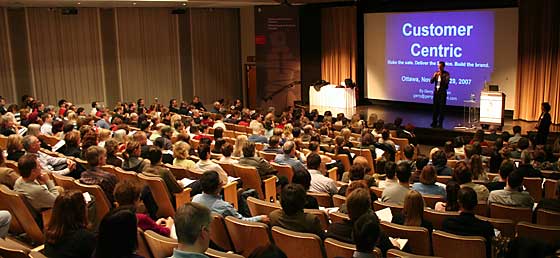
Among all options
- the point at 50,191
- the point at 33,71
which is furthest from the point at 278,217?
the point at 33,71

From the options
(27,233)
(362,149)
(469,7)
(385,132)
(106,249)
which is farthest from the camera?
(469,7)

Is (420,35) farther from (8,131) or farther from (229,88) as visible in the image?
(8,131)

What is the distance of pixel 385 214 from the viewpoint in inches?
209

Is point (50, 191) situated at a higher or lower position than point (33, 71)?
lower

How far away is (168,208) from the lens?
604 centimetres

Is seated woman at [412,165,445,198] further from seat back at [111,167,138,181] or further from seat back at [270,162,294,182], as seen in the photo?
seat back at [111,167,138,181]

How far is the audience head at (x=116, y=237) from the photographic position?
3.24 meters

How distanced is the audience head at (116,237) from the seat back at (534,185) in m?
5.04

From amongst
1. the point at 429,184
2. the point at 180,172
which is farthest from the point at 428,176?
the point at 180,172

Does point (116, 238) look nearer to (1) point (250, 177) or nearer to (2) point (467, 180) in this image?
(1) point (250, 177)

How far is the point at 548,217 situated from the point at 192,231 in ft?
11.5

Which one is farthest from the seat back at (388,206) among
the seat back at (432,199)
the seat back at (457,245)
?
the seat back at (457,245)

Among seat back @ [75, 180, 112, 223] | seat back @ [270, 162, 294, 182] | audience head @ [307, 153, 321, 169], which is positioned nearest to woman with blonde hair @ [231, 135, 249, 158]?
seat back @ [270, 162, 294, 182]

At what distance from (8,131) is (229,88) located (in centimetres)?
1102
